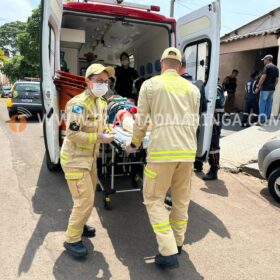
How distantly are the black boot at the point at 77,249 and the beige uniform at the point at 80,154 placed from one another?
0.05 metres

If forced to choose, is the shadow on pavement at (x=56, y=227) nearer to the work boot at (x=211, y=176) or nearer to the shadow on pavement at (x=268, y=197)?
the work boot at (x=211, y=176)

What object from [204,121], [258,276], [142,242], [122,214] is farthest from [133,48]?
[258,276]

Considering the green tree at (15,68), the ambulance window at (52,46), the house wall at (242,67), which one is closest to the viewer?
the ambulance window at (52,46)

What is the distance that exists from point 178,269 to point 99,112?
1664 mm

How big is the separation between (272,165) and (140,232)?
235 cm

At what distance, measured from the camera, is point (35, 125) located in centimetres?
1077

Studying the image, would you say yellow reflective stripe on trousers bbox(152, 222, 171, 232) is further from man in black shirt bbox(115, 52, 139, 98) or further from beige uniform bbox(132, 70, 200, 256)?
man in black shirt bbox(115, 52, 139, 98)

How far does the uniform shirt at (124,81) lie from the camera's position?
6.64 metres

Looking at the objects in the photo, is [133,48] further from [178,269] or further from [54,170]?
[178,269]

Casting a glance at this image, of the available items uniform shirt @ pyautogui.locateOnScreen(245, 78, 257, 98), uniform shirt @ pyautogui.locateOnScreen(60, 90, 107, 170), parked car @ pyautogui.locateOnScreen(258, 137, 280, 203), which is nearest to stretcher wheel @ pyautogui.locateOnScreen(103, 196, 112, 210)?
uniform shirt @ pyautogui.locateOnScreen(60, 90, 107, 170)

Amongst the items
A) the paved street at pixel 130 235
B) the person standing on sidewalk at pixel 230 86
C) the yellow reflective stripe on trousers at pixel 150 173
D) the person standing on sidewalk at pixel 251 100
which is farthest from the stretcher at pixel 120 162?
the person standing on sidewalk at pixel 230 86

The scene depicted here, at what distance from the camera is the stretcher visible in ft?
11.5

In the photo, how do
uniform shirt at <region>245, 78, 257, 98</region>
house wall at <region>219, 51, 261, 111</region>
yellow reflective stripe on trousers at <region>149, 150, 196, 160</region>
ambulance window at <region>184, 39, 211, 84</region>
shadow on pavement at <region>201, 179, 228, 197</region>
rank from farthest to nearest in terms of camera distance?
1. house wall at <region>219, 51, 261, 111</region>
2. uniform shirt at <region>245, 78, 257, 98</region>
3. shadow on pavement at <region>201, 179, 228, 197</region>
4. ambulance window at <region>184, 39, 211, 84</region>
5. yellow reflective stripe on trousers at <region>149, 150, 196, 160</region>

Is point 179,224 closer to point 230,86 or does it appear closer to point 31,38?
point 230,86
